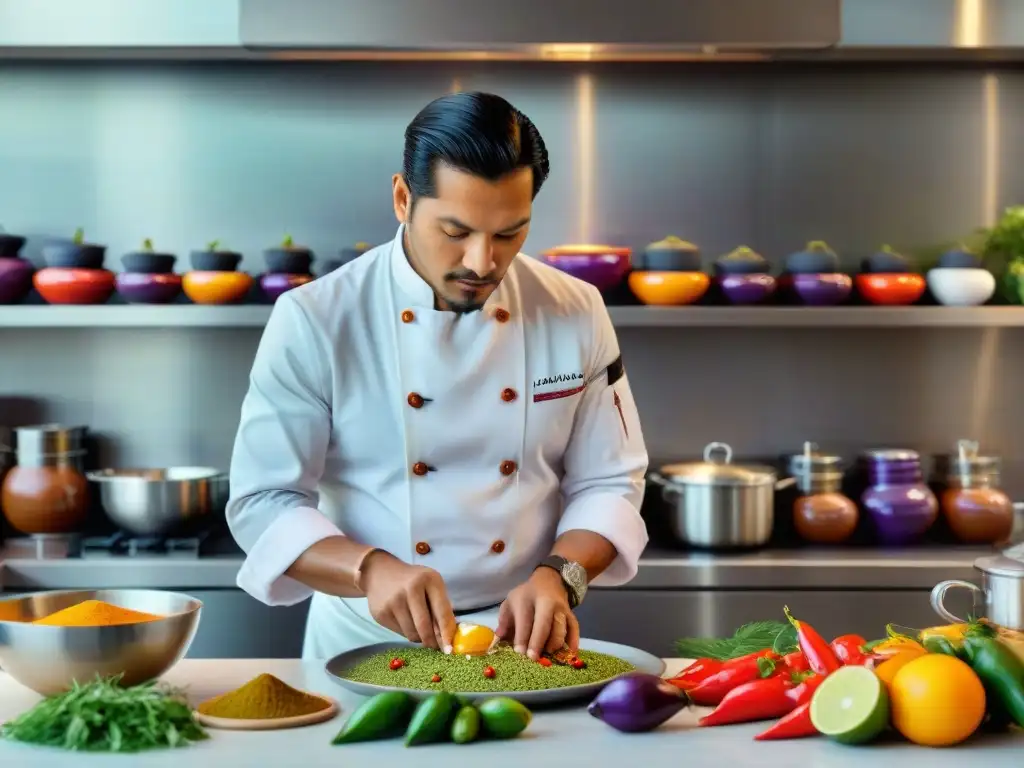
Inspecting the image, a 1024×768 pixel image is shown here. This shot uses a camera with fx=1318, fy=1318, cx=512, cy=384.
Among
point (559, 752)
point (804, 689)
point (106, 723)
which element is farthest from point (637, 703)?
point (106, 723)

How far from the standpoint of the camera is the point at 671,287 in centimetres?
351

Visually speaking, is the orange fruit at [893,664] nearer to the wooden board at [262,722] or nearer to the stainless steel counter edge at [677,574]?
the wooden board at [262,722]

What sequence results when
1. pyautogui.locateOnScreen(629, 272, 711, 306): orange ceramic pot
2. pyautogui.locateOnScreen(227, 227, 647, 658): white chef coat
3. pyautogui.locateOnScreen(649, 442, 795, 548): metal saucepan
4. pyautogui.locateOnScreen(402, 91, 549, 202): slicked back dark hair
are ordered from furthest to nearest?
pyautogui.locateOnScreen(629, 272, 711, 306): orange ceramic pot → pyautogui.locateOnScreen(649, 442, 795, 548): metal saucepan → pyautogui.locateOnScreen(227, 227, 647, 658): white chef coat → pyautogui.locateOnScreen(402, 91, 549, 202): slicked back dark hair

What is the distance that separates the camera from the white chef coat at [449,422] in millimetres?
2189

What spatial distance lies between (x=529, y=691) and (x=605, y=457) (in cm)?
72

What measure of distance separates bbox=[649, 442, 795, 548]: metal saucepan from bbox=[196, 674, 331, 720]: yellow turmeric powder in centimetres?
185

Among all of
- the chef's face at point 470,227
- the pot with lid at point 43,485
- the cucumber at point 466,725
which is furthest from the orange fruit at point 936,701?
the pot with lid at point 43,485

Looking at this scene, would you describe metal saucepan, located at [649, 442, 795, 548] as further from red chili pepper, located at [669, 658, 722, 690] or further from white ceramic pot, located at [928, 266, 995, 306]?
red chili pepper, located at [669, 658, 722, 690]

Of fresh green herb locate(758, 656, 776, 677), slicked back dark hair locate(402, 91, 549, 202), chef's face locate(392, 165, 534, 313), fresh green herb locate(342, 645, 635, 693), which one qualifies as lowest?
fresh green herb locate(342, 645, 635, 693)

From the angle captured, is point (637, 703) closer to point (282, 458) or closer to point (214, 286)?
point (282, 458)

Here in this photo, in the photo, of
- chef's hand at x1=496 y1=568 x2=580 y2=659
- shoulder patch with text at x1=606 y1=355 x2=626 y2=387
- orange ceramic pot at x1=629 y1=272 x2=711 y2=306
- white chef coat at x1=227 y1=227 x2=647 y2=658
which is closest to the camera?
chef's hand at x1=496 y1=568 x2=580 y2=659

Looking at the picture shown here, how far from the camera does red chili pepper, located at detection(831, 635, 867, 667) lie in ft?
5.51

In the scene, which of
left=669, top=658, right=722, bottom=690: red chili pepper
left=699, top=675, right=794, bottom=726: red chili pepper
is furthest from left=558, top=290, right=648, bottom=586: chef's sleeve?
left=699, top=675, right=794, bottom=726: red chili pepper

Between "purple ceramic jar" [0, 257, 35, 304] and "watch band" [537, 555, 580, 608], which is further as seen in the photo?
"purple ceramic jar" [0, 257, 35, 304]
